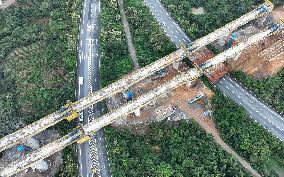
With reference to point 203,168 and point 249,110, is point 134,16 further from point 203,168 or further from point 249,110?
point 203,168

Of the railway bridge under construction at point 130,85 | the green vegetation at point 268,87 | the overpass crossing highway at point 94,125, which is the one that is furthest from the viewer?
the green vegetation at point 268,87

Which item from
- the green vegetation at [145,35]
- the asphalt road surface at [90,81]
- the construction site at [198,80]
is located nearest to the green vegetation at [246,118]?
the construction site at [198,80]

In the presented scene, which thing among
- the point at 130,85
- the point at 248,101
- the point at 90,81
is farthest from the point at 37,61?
the point at 248,101

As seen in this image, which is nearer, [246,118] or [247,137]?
[247,137]

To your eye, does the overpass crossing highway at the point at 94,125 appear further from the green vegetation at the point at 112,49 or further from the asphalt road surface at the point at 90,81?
the green vegetation at the point at 112,49

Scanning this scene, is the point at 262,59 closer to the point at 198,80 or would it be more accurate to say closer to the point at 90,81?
the point at 198,80

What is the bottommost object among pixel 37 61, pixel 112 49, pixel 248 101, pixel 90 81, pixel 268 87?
pixel 248 101
